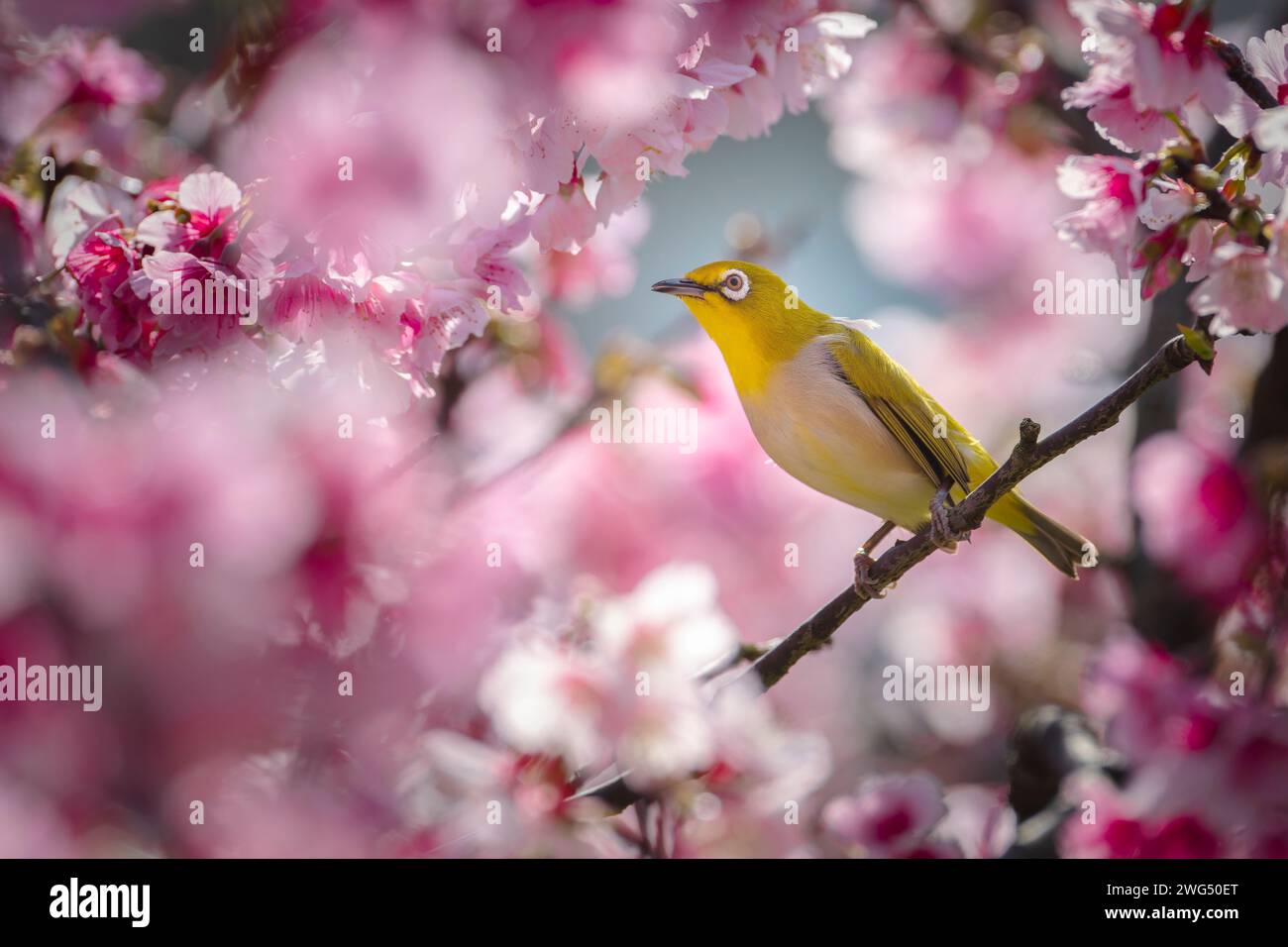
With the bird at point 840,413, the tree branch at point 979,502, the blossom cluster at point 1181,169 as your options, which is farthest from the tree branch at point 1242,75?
the bird at point 840,413

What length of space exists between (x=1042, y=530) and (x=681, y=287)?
0.31m

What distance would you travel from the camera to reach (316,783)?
71 cm

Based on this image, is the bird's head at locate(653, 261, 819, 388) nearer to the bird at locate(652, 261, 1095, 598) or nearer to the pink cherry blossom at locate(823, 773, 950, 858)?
the bird at locate(652, 261, 1095, 598)

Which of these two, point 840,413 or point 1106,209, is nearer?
point 1106,209

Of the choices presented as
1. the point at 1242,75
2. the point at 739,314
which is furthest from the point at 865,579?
the point at 1242,75

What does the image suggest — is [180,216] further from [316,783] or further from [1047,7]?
[1047,7]

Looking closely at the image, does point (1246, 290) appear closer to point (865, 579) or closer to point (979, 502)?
point (979, 502)

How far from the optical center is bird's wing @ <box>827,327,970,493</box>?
0.73m

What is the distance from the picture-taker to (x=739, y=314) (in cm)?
74

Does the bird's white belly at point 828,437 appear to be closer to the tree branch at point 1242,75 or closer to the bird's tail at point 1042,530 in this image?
the bird's tail at point 1042,530

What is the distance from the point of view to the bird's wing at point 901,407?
2.40ft

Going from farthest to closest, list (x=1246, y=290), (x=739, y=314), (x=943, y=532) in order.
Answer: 1. (x=739, y=314)
2. (x=943, y=532)
3. (x=1246, y=290)

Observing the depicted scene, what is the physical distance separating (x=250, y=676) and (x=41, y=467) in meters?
0.17
